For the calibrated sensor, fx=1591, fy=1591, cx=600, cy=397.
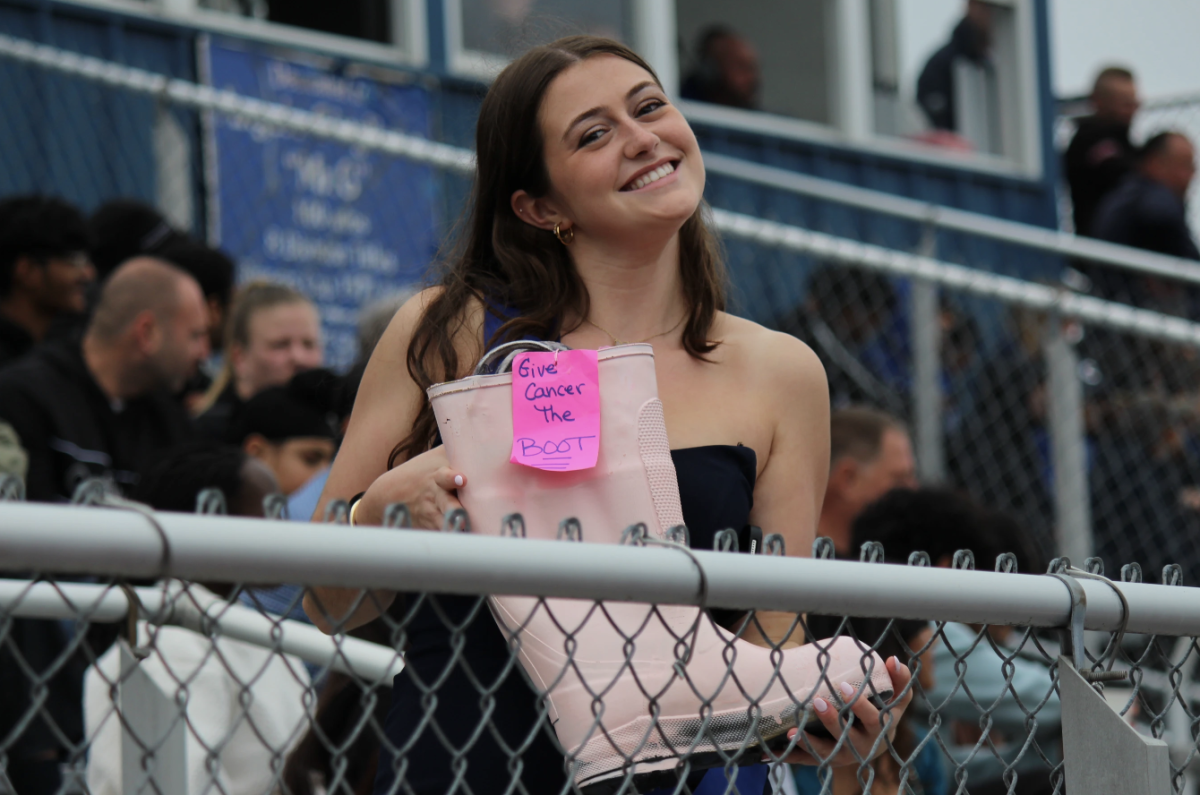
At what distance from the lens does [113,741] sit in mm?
2807

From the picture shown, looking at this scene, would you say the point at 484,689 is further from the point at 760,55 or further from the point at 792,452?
the point at 760,55

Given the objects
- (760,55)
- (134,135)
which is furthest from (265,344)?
(760,55)

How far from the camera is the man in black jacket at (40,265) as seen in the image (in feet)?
18.6

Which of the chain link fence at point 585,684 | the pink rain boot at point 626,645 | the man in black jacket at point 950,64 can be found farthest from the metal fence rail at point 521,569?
the man in black jacket at point 950,64

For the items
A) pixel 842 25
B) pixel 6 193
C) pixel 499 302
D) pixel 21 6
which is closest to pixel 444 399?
pixel 499 302

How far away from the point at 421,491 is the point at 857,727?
2.03 feet

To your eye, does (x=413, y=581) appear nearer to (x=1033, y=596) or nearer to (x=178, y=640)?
(x=1033, y=596)

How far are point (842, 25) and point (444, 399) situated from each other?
9.34 meters

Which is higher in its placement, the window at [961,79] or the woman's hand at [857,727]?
the window at [961,79]

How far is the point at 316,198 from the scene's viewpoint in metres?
7.61

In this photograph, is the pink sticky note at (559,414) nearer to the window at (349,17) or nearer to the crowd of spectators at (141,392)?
the crowd of spectators at (141,392)

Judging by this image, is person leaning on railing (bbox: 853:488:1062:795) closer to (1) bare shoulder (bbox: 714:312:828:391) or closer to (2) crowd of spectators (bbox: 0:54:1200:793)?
(2) crowd of spectators (bbox: 0:54:1200:793)

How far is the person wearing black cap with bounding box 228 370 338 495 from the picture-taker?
16.6 feet

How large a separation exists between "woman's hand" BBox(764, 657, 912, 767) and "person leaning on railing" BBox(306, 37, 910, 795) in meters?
0.23
